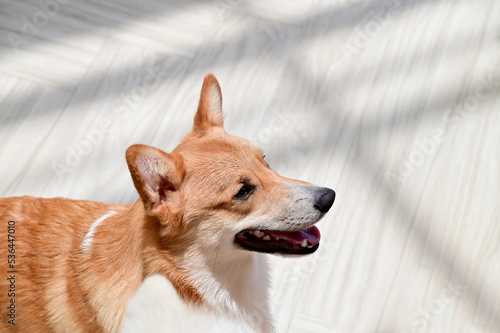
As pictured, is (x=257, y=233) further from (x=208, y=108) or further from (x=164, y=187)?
(x=208, y=108)

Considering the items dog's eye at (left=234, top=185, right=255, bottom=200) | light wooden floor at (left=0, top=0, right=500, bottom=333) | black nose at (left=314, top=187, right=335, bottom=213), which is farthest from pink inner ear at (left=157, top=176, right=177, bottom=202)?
light wooden floor at (left=0, top=0, right=500, bottom=333)

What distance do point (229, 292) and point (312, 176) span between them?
3.20 ft

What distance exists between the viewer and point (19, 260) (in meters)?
1.87

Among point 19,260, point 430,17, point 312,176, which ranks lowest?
point 19,260

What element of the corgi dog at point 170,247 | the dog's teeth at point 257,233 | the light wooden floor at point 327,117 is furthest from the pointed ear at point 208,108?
the light wooden floor at point 327,117

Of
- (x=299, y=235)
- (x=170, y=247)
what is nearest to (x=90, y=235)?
(x=170, y=247)

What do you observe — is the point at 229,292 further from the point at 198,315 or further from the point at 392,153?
the point at 392,153

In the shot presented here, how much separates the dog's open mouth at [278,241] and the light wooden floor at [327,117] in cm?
52

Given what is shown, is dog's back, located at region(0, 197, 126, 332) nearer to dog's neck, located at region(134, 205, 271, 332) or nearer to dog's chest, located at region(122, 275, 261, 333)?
dog's chest, located at region(122, 275, 261, 333)

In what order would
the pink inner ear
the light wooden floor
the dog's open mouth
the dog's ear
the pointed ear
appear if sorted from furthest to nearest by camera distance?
the light wooden floor < the pointed ear < the dog's open mouth < the pink inner ear < the dog's ear

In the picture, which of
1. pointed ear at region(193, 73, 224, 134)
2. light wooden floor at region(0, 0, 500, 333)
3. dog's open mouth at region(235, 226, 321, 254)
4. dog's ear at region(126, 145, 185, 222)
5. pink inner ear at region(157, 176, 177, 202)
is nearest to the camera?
dog's ear at region(126, 145, 185, 222)

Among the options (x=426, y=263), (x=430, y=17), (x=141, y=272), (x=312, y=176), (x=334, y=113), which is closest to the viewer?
(x=141, y=272)

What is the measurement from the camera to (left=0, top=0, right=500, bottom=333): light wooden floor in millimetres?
2404

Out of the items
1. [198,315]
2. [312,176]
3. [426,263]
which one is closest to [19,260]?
[198,315]
